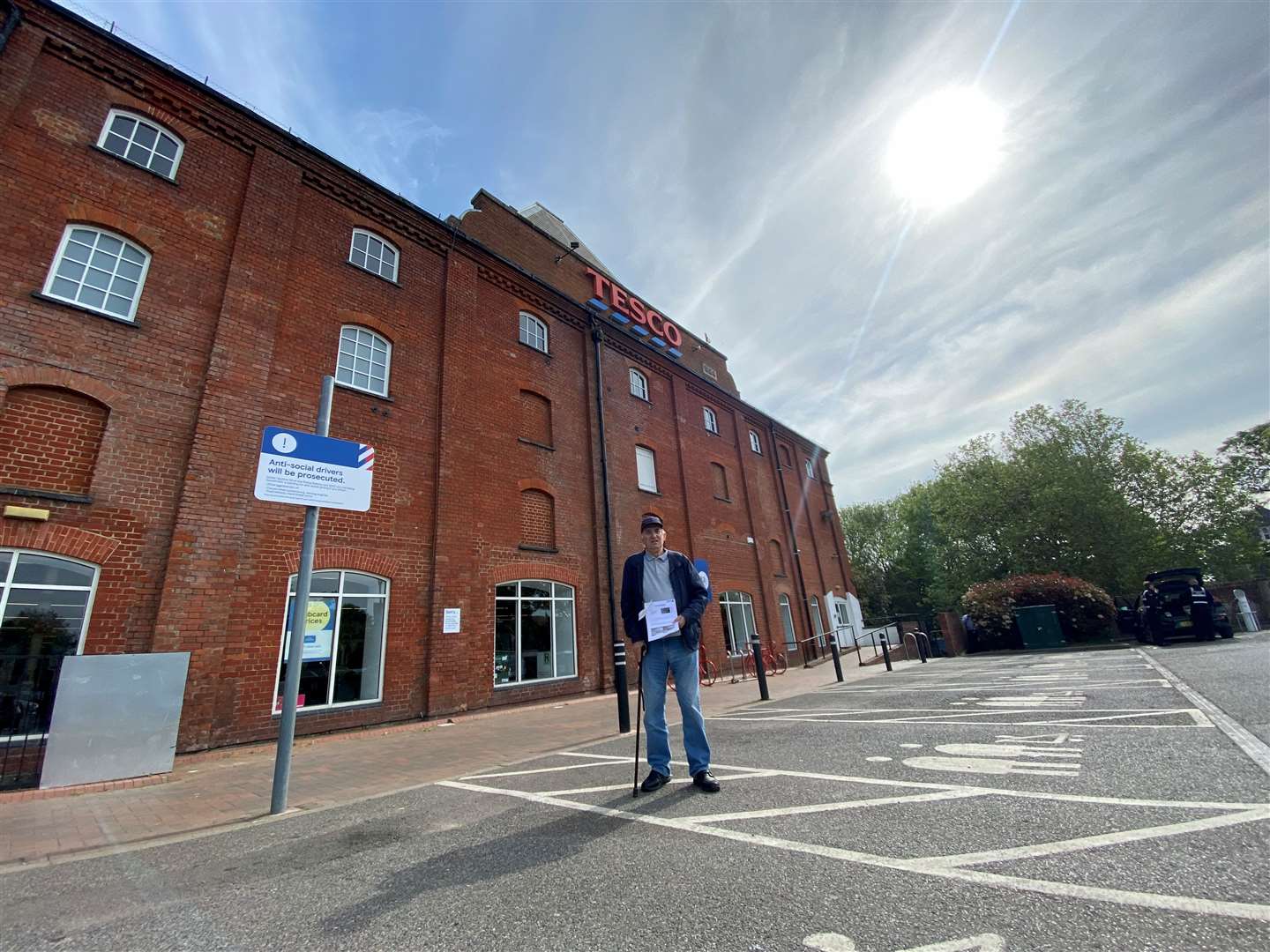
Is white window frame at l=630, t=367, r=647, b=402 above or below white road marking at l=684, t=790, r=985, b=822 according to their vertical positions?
above

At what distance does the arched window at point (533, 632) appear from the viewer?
1116cm

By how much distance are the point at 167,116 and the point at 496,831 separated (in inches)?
496

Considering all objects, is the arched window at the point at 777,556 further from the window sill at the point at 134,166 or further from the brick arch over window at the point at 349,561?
the window sill at the point at 134,166

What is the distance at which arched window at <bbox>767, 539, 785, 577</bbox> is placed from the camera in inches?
857

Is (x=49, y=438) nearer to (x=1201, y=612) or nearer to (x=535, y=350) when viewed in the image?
(x=535, y=350)

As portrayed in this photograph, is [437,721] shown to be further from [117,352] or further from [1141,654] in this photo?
[1141,654]

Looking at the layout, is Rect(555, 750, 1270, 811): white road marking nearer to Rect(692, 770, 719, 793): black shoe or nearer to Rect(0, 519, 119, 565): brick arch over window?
Rect(692, 770, 719, 793): black shoe

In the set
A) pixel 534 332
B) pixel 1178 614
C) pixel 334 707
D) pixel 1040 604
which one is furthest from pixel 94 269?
pixel 1040 604

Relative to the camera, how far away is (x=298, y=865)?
3.14 metres

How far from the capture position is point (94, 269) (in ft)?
26.0

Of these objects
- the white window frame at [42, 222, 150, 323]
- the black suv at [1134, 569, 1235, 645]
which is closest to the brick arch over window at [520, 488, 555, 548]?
the white window frame at [42, 222, 150, 323]

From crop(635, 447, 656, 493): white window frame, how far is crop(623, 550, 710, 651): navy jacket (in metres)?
11.8

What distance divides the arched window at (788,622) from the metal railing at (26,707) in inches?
741

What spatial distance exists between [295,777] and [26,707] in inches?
128
